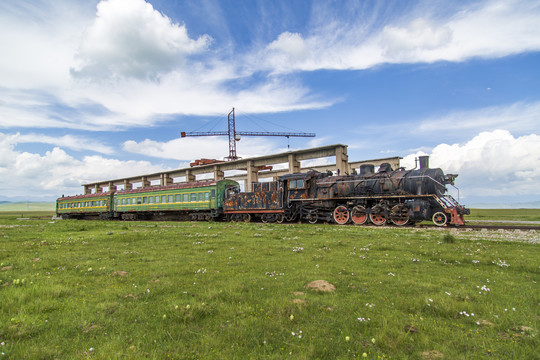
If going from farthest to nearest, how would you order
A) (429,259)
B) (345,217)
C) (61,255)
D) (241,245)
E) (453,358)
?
(345,217), (241,245), (61,255), (429,259), (453,358)

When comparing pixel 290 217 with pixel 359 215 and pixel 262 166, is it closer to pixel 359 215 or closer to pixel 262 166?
pixel 359 215

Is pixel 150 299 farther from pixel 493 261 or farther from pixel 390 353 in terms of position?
pixel 493 261

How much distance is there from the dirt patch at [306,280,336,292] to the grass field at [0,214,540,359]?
0.19m

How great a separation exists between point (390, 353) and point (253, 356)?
2029 millimetres

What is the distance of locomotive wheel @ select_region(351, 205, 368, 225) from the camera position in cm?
2675

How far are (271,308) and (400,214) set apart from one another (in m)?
22.2

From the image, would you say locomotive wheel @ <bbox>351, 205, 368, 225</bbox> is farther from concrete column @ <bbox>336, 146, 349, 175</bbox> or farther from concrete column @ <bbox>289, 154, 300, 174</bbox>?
concrete column @ <bbox>289, 154, 300, 174</bbox>

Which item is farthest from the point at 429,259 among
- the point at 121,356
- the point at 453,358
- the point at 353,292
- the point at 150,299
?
the point at 121,356

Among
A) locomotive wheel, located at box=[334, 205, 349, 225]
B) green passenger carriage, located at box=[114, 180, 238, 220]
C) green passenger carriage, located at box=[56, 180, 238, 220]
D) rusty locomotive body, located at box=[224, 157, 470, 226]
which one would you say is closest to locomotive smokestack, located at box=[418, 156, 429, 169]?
rusty locomotive body, located at box=[224, 157, 470, 226]

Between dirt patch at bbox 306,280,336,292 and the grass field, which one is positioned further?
dirt patch at bbox 306,280,336,292

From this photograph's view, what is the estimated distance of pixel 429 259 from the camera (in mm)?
10609

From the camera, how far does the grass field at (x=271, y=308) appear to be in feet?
14.4

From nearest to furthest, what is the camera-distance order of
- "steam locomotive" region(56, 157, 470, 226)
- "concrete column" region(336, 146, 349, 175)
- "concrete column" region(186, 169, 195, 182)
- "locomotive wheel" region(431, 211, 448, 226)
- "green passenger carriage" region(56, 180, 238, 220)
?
"locomotive wheel" region(431, 211, 448, 226) → "steam locomotive" region(56, 157, 470, 226) → "green passenger carriage" region(56, 180, 238, 220) → "concrete column" region(336, 146, 349, 175) → "concrete column" region(186, 169, 195, 182)

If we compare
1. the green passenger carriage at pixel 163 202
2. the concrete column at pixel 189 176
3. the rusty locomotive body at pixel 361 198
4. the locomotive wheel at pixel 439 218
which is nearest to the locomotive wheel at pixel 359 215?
the rusty locomotive body at pixel 361 198
